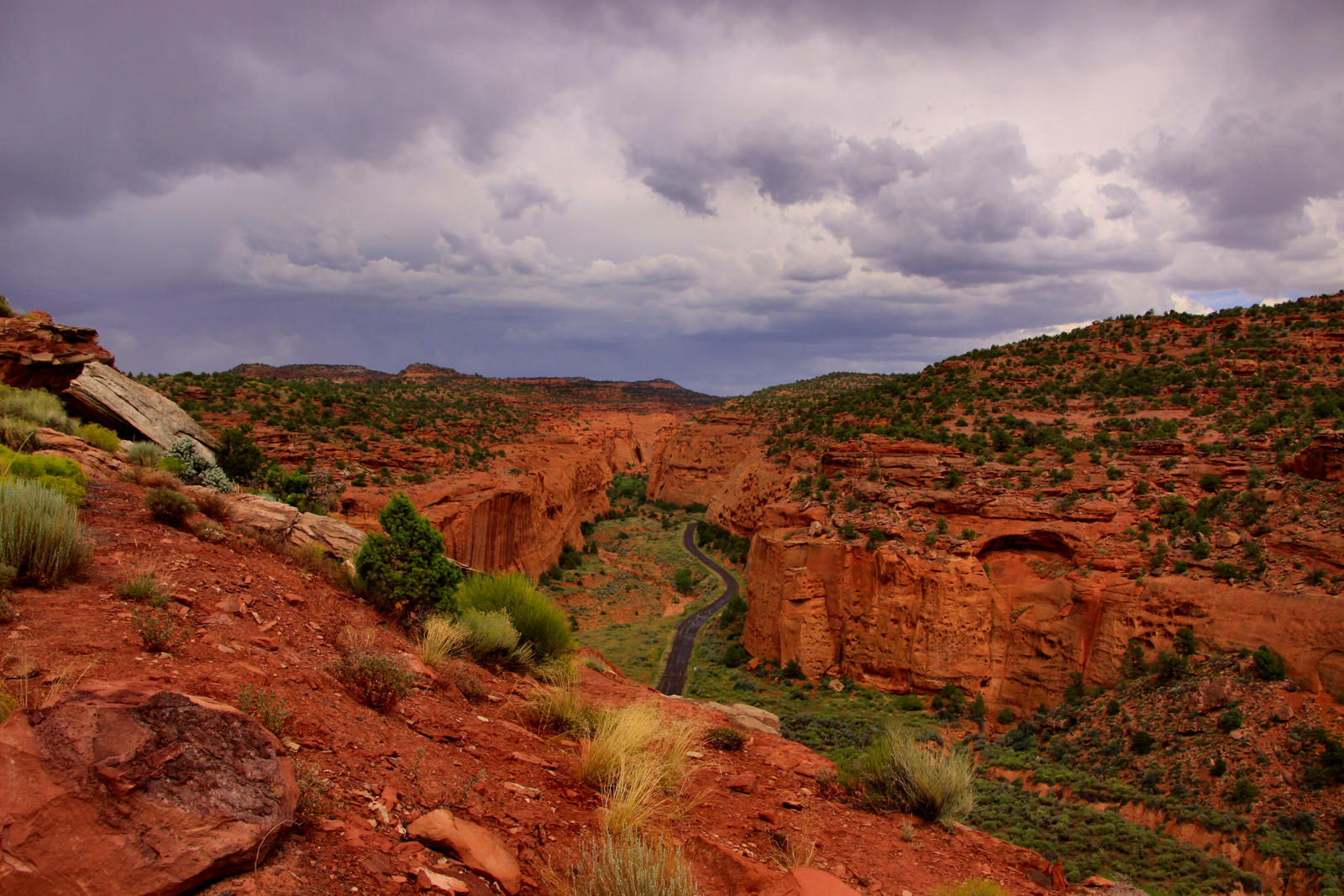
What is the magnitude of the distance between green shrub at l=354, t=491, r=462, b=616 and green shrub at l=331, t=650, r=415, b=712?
390cm

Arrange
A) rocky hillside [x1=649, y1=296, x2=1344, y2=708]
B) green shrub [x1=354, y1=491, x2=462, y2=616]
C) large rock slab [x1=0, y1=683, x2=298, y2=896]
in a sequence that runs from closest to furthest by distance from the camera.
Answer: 1. large rock slab [x1=0, y1=683, x2=298, y2=896]
2. green shrub [x1=354, y1=491, x2=462, y2=616]
3. rocky hillside [x1=649, y1=296, x2=1344, y2=708]

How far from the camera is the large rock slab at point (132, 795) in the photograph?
300 cm

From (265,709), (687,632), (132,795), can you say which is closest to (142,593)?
(265,709)

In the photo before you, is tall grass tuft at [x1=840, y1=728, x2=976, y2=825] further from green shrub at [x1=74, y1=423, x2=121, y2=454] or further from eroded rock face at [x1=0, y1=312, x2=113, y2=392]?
eroded rock face at [x1=0, y1=312, x2=113, y2=392]

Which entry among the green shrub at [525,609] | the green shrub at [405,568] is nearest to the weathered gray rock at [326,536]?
the green shrub at [405,568]

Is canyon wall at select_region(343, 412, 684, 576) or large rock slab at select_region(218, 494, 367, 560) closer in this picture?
large rock slab at select_region(218, 494, 367, 560)

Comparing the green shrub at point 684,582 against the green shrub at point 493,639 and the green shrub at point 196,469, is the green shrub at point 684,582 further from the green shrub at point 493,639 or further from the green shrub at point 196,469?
the green shrub at point 493,639

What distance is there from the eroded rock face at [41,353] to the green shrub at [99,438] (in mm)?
3031

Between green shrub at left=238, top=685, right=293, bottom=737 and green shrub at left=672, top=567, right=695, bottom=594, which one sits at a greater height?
green shrub at left=238, top=685, right=293, bottom=737

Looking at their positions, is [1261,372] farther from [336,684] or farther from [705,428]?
[705,428]

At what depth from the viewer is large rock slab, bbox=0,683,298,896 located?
2998mm

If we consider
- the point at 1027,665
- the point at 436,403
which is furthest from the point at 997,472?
the point at 436,403

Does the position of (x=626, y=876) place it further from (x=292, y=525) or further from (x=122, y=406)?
(x=122, y=406)

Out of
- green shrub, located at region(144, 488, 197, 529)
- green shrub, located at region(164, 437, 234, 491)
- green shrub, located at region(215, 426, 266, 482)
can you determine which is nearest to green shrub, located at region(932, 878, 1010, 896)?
green shrub, located at region(144, 488, 197, 529)
